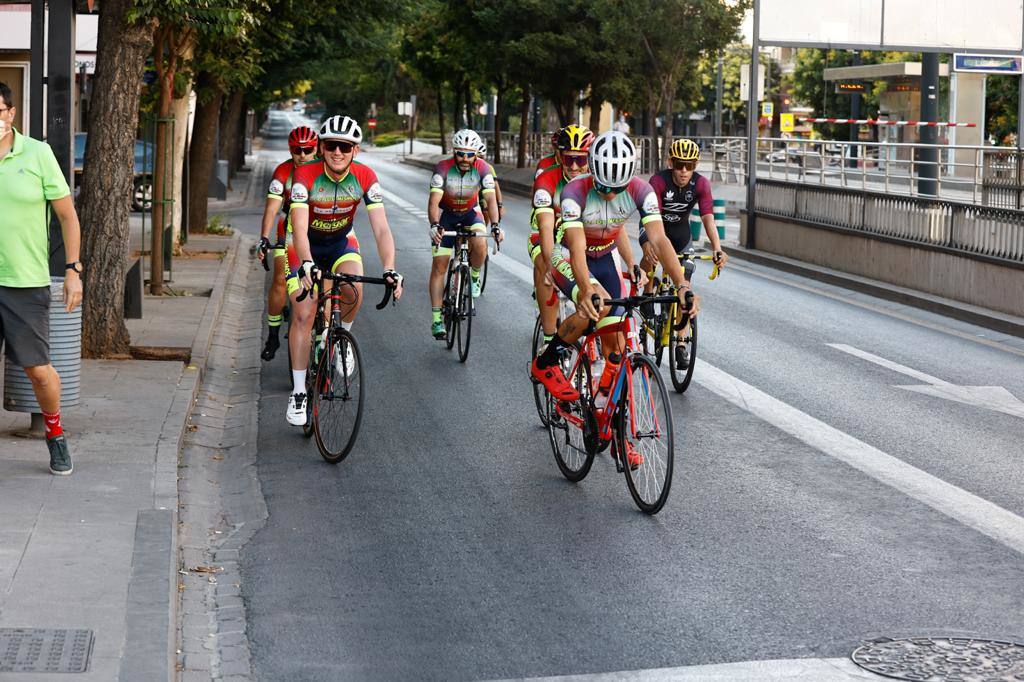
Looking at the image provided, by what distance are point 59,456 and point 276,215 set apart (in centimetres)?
456

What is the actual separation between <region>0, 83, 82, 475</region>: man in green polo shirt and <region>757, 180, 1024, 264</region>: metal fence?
38.2 feet

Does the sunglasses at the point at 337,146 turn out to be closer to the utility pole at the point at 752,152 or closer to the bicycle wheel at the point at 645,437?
the bicycle wheel at the point at 645,437

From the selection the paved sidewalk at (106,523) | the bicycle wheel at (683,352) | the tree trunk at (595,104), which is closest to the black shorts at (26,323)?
the paved sidewalk at (106,523)

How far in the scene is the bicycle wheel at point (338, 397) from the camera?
8875mm

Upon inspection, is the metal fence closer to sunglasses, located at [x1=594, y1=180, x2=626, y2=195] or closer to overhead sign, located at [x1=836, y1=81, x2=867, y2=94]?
sunglasses, located at [x1=594, y1=180, x2=626, y2=195]

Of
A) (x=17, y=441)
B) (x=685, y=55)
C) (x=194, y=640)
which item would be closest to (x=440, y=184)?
(x=17, y=441)

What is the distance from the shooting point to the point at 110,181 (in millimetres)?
12273

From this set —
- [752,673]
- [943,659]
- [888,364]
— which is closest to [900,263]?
[888,364]

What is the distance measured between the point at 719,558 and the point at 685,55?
37737mm

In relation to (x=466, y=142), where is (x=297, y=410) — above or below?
below

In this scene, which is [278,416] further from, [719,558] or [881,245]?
[881,245]

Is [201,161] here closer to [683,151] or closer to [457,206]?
[457,206]

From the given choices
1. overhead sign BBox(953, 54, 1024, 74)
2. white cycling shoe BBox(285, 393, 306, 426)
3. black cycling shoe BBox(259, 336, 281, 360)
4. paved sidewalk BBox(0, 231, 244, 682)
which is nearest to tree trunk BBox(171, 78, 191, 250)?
black cycling shoe BBox(259, 336, 281, 360)

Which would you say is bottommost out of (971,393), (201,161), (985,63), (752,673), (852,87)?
(752,673)
